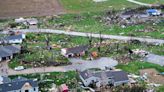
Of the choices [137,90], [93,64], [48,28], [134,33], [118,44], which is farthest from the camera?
[48,28]

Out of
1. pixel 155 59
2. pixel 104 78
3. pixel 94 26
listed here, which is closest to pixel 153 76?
pixel 155 59

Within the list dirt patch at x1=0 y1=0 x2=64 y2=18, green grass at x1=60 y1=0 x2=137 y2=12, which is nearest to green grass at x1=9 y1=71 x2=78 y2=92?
dirt patch at x1=0 y1=0 x2=64 y2=18

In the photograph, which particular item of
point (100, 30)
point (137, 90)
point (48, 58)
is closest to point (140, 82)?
point (137, 90)

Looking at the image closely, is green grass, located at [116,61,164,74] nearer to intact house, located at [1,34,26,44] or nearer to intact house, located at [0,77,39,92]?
intact house, located at [0,77,39,92]

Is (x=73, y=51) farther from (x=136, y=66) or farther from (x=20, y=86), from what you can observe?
(x=20, y=86)

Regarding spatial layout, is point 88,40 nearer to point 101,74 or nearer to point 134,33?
point 134,33

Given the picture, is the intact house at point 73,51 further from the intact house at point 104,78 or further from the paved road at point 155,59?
the intact house at point 104,78
